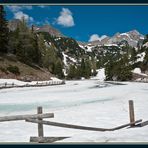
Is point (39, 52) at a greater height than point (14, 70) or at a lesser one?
greater

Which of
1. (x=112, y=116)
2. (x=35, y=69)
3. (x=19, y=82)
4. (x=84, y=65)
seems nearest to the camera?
(x=112, y=116)

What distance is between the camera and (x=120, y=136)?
11.3m

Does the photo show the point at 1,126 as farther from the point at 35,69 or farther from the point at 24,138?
the point at 35,69

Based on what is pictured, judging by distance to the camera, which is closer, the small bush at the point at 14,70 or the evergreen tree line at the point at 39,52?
the evergreen tree line at the point at 39,52

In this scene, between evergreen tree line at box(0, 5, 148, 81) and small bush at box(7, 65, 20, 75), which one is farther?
small bush at box(7, 65, 20, 75)

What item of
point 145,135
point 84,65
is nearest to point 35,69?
point 145,135

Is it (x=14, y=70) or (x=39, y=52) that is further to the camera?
(x=39, y=52)

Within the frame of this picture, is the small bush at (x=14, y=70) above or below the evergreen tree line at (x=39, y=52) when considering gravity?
below

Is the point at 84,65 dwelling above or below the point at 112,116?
above

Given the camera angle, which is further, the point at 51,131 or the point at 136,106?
the point at 136,106

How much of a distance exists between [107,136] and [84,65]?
142864mm

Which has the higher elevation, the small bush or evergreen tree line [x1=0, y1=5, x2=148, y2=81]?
evergreen tree line [x1=0, y1=5, x2=148, y2=81]
